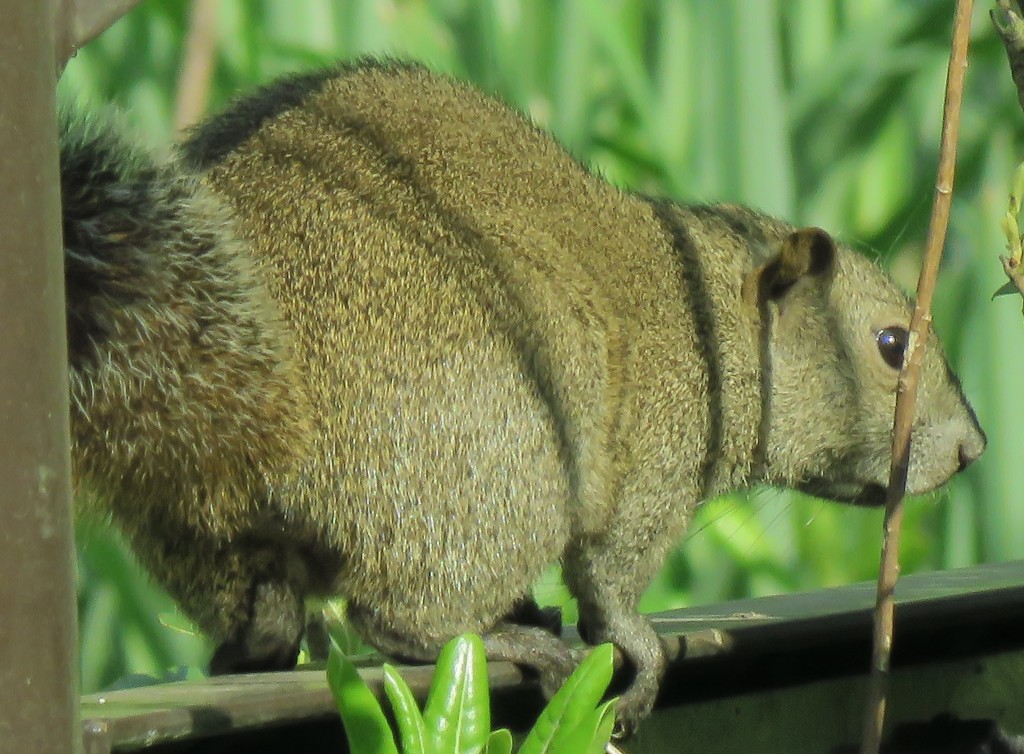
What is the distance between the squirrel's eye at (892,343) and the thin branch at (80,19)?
149 cm

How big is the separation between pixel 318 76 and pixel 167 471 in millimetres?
684

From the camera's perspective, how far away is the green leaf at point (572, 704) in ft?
3.34

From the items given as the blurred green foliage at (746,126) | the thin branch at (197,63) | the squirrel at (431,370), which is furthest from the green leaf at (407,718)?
the thin branch at (197,63)

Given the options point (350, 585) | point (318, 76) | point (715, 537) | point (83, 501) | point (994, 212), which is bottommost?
point (715, 537)

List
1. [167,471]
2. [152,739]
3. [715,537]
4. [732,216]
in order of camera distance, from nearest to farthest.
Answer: [152,739], [167,471], [732,216], [715,537]

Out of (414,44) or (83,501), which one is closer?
(83,501)

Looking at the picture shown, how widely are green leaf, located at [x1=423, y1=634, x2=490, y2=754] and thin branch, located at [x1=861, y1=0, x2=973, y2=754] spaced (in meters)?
0.27

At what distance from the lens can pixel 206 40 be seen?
2998 mm

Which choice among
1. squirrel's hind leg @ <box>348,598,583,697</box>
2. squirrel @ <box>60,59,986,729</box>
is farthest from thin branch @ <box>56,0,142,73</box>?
squirrel's hind leg @ <box>348,598,583,697</box>

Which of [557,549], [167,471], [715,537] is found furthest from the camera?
[715,537]

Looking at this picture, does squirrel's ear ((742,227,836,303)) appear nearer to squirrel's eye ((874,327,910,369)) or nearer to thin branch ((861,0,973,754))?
squirrel's eye ((874,327,910,369))

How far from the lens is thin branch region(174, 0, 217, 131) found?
295cm

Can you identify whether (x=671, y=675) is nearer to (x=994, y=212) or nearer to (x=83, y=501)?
(x=83, y=501)

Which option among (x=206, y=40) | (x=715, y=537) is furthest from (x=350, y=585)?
(x=206, y=40)
